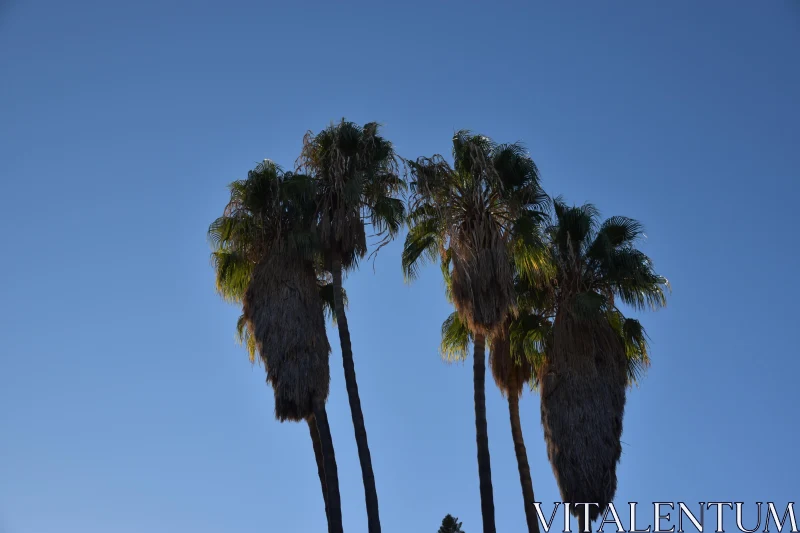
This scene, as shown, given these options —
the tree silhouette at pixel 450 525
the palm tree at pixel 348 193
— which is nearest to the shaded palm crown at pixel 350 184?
the palm tree at pixel 348 193

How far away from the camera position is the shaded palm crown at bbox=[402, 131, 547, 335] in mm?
30156

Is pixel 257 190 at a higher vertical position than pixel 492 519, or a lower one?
higher

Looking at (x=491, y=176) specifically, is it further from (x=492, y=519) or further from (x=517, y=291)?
(x=492, y=519)

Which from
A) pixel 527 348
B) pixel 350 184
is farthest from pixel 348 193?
pixel 527 348

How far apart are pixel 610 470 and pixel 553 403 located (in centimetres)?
209

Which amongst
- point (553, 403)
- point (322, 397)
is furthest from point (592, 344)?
point (322, 397)

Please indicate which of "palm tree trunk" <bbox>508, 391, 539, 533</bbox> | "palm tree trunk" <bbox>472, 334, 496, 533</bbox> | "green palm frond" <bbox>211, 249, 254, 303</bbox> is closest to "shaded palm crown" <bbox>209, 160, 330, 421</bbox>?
"green palm frond" <bbox>211, 249, 254, 303</bbox>

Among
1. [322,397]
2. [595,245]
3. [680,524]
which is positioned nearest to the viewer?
[680,524]

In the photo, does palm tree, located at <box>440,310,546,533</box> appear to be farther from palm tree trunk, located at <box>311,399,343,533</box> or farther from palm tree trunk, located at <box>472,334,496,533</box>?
palm tree trunk, located at <box>311,399,343,533</box>

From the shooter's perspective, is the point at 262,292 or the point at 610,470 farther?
the point at 262,292

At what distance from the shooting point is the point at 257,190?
31.3 metres

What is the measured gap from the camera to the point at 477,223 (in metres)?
30.7

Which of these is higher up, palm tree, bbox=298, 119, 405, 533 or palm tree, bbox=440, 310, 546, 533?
palm tree, bbox=298, 119, 405, 533

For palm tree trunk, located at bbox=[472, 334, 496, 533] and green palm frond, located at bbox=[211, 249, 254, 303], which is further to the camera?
green palm frond, located at bbox=[211, 249, 254, 303]
